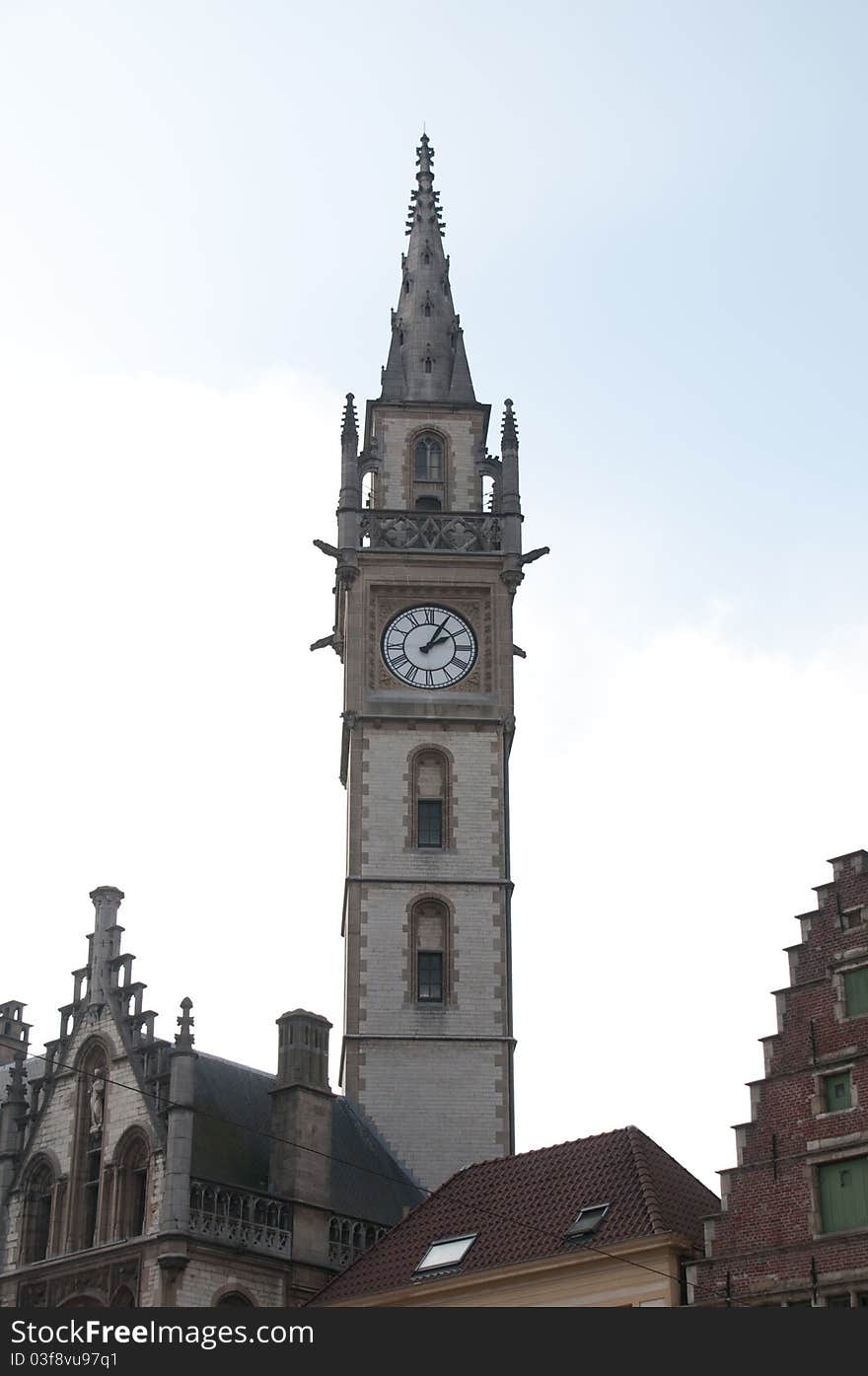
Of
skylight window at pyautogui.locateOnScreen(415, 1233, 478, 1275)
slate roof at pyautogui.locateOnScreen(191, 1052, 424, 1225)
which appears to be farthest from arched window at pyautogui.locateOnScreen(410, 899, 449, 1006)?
skylight window at pyautogui.locateOnScreen(415, 1233, 478, 1275)

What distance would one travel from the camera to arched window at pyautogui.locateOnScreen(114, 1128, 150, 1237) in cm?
4597

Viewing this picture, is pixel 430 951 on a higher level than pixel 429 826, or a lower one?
lower

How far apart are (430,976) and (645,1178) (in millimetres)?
19176

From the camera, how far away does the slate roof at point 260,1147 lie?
4719cm

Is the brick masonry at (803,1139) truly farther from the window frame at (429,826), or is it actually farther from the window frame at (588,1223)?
the window frame at (429,826)

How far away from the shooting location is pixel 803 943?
35.7 meters

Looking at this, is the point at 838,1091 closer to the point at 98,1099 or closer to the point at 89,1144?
the point at 98,1099

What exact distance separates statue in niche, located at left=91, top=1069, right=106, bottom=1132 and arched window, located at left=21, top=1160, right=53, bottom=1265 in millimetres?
1713

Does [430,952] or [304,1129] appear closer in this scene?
[304,1129]

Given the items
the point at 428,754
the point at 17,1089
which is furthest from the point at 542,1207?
the point at 428,754

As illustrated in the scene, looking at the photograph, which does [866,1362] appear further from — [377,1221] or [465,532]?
[465,532]

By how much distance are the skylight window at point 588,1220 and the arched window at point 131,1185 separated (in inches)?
456

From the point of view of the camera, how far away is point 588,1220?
38.0m

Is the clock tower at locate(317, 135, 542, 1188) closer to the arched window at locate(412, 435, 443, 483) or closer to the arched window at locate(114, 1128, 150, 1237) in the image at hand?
the arched window at locate(412, 435, 443, 483)
